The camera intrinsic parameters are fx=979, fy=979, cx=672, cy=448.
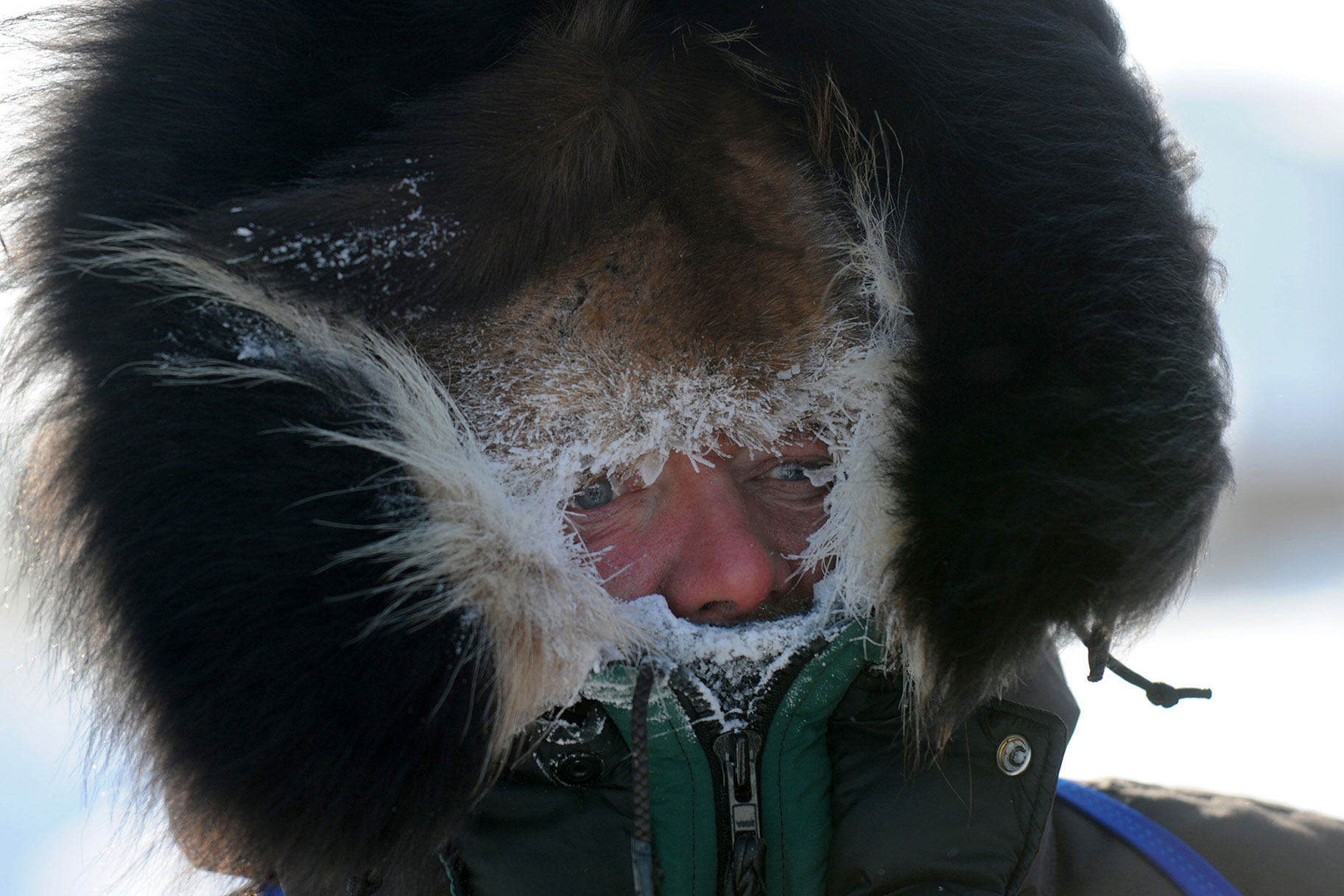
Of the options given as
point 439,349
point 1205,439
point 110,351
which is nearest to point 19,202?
point 110,351

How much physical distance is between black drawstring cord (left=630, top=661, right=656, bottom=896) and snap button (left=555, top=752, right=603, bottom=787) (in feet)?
0.11

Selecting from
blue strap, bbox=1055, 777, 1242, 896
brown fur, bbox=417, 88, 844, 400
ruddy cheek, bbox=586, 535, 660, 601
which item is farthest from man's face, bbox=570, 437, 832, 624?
blue strap, bbox=1055, 777, 1242, 896

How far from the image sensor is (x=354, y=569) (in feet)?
2.11

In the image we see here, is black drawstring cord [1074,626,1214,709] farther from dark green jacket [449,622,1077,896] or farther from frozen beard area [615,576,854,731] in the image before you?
frozen beard area [615,576,854,731]

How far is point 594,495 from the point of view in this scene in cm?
87

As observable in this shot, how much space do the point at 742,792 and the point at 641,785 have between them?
0.09m

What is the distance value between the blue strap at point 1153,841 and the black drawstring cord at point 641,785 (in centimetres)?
52

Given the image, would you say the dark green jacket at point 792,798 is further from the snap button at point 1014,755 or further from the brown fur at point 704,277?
the brown fur at point 704,277

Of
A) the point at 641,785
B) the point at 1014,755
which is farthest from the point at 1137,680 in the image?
the point at 641,785

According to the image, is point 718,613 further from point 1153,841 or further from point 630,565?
point 1153,841

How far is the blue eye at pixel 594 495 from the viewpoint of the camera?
33.9 inches

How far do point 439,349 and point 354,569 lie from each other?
21 centimetres

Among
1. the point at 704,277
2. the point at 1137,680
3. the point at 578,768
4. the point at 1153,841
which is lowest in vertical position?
the point at 1153,841

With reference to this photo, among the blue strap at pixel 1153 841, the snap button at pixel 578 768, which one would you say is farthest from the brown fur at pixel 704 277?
the blue strap at pixel 1153 841
